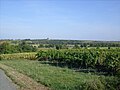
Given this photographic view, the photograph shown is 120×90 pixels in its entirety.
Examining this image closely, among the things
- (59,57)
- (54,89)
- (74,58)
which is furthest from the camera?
(59,57)

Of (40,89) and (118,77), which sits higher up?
(118,77)

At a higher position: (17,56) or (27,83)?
(27,83)

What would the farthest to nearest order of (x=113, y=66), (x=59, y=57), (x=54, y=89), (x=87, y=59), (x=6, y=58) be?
(x=6, y=58) < (x=59, y=57) < (x=87, y=59) < (x=113, y=66) < (x=54, y=89)

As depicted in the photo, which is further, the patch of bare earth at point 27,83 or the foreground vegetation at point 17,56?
the foreground vegetation at point 17,56

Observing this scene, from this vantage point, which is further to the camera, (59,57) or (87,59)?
(59,57)

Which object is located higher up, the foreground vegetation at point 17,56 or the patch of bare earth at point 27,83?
the patch of bare earth at point 27,83

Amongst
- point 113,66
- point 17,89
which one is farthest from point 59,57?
point 17,89

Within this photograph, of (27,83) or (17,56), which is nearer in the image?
(27,83)

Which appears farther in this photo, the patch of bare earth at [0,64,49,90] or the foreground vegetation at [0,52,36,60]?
the foreground vegetation at [0,52,36,60]

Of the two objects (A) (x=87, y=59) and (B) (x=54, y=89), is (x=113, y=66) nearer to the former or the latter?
(A) (x=87, y=59)

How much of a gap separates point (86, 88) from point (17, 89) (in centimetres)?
646

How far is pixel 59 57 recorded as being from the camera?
61500 mm

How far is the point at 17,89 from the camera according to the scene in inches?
786

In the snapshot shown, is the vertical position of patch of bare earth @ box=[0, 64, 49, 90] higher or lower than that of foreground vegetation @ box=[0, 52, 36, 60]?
higher
